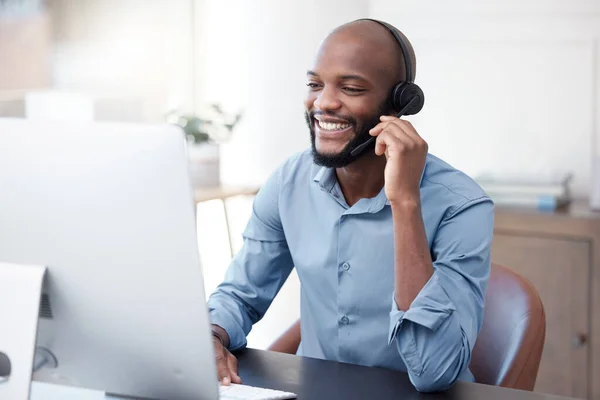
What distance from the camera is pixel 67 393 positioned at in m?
1.23

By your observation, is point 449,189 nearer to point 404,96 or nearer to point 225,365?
point 404,96

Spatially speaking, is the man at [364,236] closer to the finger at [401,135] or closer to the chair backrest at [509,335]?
the finger at [401,135]

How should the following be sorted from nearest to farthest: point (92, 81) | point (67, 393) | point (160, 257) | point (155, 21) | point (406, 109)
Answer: point (160, 257)
point (67, 393)
point (406, 109)
point (92, 81)
point (155, 21)

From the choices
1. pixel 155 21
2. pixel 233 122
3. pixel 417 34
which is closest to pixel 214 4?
pixel 155 21

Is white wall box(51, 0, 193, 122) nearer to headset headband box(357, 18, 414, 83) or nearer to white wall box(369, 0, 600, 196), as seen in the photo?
white wall box(369, 0, 600, 196)

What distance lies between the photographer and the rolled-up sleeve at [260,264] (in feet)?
5.76

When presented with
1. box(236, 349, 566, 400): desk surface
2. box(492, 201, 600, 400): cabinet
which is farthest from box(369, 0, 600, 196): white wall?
box(236, 349, 566, 400): desk surface

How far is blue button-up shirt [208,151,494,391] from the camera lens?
1438 mm

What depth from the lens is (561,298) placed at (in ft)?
9.50

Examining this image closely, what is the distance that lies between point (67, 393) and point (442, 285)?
0.66m

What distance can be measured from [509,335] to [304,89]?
2.31m

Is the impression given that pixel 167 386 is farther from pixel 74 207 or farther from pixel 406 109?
pixel 406 109

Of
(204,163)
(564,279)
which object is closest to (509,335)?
(564,279)

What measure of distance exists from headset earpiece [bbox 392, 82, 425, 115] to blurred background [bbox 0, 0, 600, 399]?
1.37 meters
